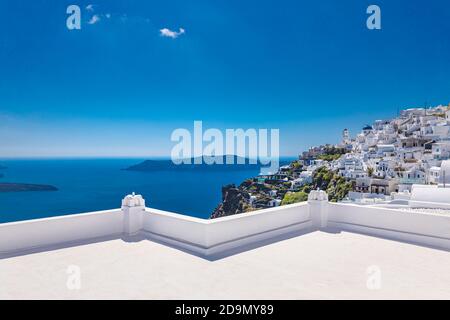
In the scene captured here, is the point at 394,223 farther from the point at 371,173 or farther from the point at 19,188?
the point at 19,188

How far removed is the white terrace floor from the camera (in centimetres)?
299

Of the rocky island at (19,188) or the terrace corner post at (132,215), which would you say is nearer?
the terrace corner post at (132,215)

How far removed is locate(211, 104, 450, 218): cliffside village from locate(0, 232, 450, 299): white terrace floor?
28260 millimetres

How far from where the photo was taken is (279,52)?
103 feet

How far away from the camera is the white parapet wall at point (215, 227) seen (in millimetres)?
4270

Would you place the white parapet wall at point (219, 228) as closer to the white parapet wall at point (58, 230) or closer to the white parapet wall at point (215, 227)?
the white parapet wall at point (215, 227)

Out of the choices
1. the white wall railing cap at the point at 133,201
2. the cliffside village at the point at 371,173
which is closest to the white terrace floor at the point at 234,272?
the white wall railing cap at the point at 133,201

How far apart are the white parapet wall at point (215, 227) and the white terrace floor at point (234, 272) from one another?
0.29 m

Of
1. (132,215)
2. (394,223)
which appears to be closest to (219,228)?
(132,215)

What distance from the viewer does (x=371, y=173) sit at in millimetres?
42875

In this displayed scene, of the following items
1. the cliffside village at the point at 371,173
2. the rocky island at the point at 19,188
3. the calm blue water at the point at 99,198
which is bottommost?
the calm blue water at the point at 99,198

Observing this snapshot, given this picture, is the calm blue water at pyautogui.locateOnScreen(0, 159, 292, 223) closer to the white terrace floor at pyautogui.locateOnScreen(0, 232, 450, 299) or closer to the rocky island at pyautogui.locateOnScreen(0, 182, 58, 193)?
the rocky island at pyautogui.locateOnScreen(0, 182, 58, 193)

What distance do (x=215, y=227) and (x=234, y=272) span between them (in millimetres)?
888
